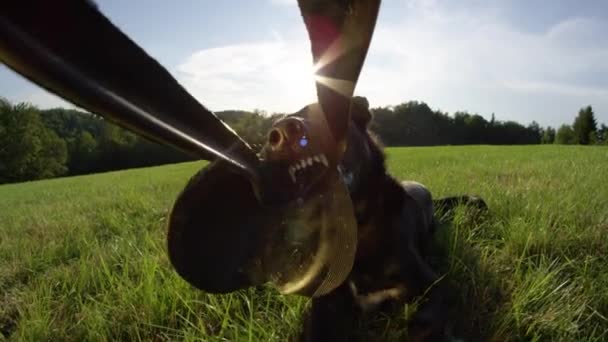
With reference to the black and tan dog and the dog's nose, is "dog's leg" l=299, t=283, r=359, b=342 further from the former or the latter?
the dog's nose

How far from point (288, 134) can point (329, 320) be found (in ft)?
2.87

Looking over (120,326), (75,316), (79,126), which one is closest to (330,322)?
(120,326)

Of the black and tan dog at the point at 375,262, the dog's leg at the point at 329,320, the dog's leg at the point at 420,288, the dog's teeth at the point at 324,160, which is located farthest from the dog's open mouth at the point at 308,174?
the dog's leg at the point at 420,288

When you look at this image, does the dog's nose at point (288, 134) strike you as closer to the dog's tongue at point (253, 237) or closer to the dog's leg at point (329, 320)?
the dog's tongue at point (253, 237)

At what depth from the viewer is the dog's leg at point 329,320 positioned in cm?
156

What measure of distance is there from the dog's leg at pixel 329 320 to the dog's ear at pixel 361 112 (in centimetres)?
80

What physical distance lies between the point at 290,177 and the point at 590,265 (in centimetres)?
210

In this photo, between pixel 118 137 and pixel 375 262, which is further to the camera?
pixel 118 137

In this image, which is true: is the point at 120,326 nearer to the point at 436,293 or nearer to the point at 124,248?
the point at 124,248

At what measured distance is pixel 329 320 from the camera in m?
1.58

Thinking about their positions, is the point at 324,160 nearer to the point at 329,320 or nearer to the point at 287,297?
the point at 329,320

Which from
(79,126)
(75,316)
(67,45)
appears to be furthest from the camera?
(79,126)

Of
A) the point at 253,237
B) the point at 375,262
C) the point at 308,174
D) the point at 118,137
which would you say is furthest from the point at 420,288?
the point at 118,137

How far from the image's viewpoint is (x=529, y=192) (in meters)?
4.05
